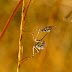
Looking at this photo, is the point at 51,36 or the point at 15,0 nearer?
the point at 15,0

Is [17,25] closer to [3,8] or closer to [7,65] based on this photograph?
[3,8]

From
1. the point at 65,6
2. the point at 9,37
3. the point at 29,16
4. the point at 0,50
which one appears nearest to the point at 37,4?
the point at 29,16

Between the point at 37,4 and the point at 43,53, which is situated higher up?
the point at 37,4

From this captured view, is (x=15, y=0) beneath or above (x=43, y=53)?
above

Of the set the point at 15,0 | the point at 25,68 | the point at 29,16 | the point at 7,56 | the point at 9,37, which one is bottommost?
the point at 25,68

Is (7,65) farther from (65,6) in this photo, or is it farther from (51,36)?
(65,6)

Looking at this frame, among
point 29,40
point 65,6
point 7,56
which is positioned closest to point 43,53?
point 29,40

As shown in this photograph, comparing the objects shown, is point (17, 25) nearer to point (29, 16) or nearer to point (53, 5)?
point (29, 16)
